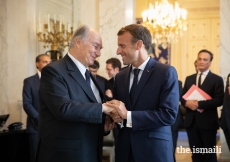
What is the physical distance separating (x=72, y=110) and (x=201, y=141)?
3.43m

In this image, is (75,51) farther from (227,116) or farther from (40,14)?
(40,14)

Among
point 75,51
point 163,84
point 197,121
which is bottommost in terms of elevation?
point 197,121

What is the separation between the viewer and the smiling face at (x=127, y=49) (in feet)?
9.19

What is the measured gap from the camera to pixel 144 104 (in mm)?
2723

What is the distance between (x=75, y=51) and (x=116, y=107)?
554mm

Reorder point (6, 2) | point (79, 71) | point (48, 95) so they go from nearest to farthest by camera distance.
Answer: point (48, 95)
point (79, 71)
point (6, 2)

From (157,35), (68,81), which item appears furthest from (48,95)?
(157,35)

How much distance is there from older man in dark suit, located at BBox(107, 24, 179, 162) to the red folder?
254 cm

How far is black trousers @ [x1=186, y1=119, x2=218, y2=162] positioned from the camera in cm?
528

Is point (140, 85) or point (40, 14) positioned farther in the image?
point (40, 14)

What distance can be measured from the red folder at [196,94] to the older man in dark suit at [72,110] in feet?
9.17

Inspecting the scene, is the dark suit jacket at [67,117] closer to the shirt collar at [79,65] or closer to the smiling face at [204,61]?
the shirt collar at [79,65]

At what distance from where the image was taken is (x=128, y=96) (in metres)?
2.82

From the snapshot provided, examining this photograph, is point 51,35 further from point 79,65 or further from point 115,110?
point 115,110
